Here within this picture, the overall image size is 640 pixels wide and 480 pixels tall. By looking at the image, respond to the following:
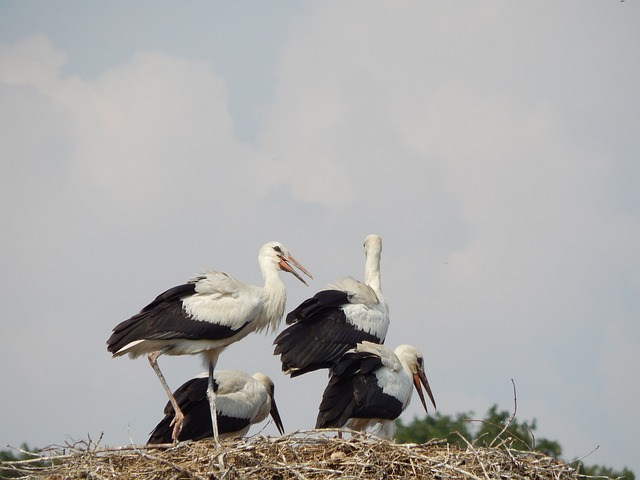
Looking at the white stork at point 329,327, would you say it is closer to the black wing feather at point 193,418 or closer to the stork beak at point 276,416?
the black wing feather at point 193,418

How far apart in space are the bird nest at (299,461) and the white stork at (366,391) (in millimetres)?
1110

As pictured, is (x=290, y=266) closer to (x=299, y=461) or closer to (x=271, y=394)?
(x=271, y=394)

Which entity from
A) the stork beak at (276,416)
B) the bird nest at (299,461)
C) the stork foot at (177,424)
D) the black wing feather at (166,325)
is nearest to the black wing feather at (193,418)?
the stork foot at (177,424)

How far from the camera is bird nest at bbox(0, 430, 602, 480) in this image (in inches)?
308

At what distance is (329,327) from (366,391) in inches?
41.2

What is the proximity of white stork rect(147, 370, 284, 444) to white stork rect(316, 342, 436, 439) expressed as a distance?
45.3 inches

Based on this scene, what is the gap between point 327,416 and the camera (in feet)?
31.7

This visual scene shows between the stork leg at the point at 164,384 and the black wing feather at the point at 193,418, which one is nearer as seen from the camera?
the stork leg at the point at 164,384

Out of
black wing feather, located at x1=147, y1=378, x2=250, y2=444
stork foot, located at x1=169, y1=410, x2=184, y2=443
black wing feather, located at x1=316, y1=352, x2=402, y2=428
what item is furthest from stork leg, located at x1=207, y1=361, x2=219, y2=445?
black wing feather, located at x1=316, y1=352, x2=402, y2=428

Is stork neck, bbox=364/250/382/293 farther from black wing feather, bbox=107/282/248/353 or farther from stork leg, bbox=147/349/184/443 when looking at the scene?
stork leg, bbox=147/349/184/443

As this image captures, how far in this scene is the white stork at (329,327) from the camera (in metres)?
10.5

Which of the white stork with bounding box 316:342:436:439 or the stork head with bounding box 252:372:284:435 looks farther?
the stork head with bounding box 252:372:284:435

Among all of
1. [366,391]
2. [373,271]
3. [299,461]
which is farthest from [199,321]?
[373,271]

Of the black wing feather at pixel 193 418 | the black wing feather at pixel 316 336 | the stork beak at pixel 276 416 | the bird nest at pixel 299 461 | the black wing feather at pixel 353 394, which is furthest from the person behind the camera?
the stork beak at pixel 276 416
